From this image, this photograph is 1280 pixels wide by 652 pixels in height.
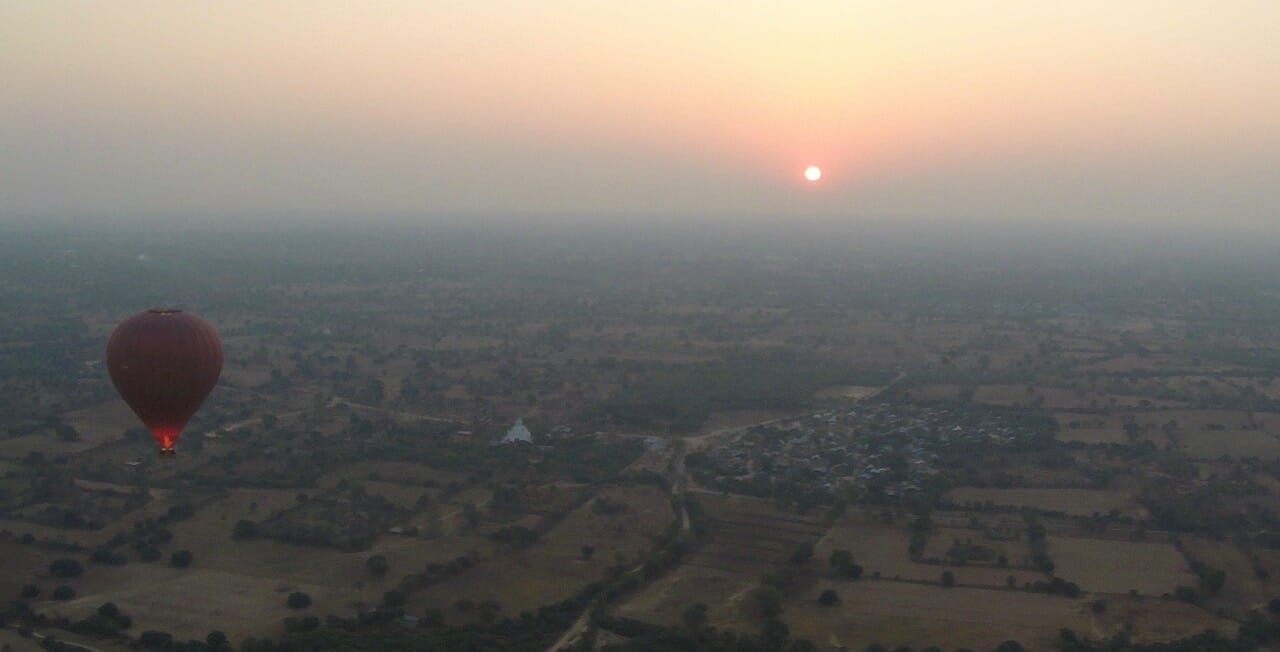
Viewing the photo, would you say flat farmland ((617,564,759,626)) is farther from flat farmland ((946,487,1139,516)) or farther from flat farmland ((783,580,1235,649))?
flat farmland ((946,487,1139,516))

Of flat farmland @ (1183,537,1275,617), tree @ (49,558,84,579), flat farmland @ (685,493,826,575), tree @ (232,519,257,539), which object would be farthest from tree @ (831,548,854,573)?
tree @ (49,558,84,579)

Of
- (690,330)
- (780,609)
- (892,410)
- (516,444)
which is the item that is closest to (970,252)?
(690,330)

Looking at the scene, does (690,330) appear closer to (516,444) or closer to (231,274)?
(516,444)

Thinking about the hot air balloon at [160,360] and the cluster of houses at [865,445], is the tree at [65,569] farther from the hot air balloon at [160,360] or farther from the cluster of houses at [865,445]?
the cluster of houses at [865,445]

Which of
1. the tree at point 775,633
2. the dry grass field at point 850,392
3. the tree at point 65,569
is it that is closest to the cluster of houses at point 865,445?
the dry grass field at point 850,392

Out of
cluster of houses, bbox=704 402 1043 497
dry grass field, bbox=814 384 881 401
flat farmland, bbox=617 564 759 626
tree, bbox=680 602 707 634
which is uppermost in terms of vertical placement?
tree, bbox=680 602 707 634

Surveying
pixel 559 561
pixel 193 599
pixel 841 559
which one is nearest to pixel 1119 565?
pixel 841 559

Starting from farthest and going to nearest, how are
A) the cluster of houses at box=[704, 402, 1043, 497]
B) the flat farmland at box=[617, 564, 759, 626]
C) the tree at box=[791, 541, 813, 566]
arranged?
the cluster of houses at box=[704, 402, 1043, 497] → the tree at box=[791, 541, 813, 566] → the flat farmland at box=[617, 564, 759, 626]

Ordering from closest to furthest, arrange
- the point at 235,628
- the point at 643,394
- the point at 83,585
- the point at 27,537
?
the point at 235,628 < the point at 83,585 < the point at 27,537 < the point at 643,394
